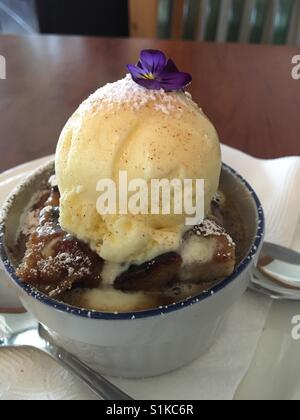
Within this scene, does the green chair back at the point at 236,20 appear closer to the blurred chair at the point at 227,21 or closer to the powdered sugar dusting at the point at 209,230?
the blurred chair at the point at 227,21

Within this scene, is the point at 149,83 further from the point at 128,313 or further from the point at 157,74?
the point at 128,313

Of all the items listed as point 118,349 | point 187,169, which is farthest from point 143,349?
point 187,169

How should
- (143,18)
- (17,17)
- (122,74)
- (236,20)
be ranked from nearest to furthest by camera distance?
1. (122,74)
2. (143,18)
3. (236,20)
4. (17,17)

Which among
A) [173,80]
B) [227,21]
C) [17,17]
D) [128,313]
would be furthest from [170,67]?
[17,17]

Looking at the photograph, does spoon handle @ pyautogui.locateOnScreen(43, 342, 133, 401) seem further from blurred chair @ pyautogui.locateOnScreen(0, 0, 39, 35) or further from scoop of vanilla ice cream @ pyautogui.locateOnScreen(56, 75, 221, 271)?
blurred chair @ pyautogui.locateOnScreen(0, 0, 39, 35)
